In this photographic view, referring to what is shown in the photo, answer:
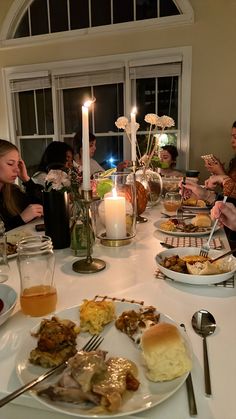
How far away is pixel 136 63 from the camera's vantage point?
352 centimetres

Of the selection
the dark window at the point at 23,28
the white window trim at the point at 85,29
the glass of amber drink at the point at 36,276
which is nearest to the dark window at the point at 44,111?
the white window trim at the point at 85,29

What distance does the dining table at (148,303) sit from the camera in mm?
510

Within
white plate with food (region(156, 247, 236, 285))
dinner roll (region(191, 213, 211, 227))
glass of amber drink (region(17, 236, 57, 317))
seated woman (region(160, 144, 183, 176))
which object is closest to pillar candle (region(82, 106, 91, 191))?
glass of amber drink (region(17, 236, 57, 317))

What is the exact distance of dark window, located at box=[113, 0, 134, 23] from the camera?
3493 millimetres

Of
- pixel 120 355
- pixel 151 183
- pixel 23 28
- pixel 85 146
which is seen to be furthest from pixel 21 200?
pixel 23 28

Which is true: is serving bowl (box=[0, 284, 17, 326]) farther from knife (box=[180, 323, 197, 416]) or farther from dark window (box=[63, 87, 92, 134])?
dark window (box=[63, 87, 92, 134])

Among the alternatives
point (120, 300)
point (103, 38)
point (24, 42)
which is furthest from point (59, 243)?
point (24, 42)

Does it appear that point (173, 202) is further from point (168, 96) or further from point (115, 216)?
point (168, 96)

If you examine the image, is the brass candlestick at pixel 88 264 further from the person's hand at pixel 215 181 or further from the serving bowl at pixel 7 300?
the person's hand at pixel 215 181

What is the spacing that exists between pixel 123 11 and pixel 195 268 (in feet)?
11.6

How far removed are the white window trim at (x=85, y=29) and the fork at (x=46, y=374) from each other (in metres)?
3.48

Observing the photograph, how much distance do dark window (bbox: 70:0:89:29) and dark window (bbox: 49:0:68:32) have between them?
83 mm

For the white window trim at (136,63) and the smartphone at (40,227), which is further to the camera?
the white window trim at (136,63)

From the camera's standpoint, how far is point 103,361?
545mm
